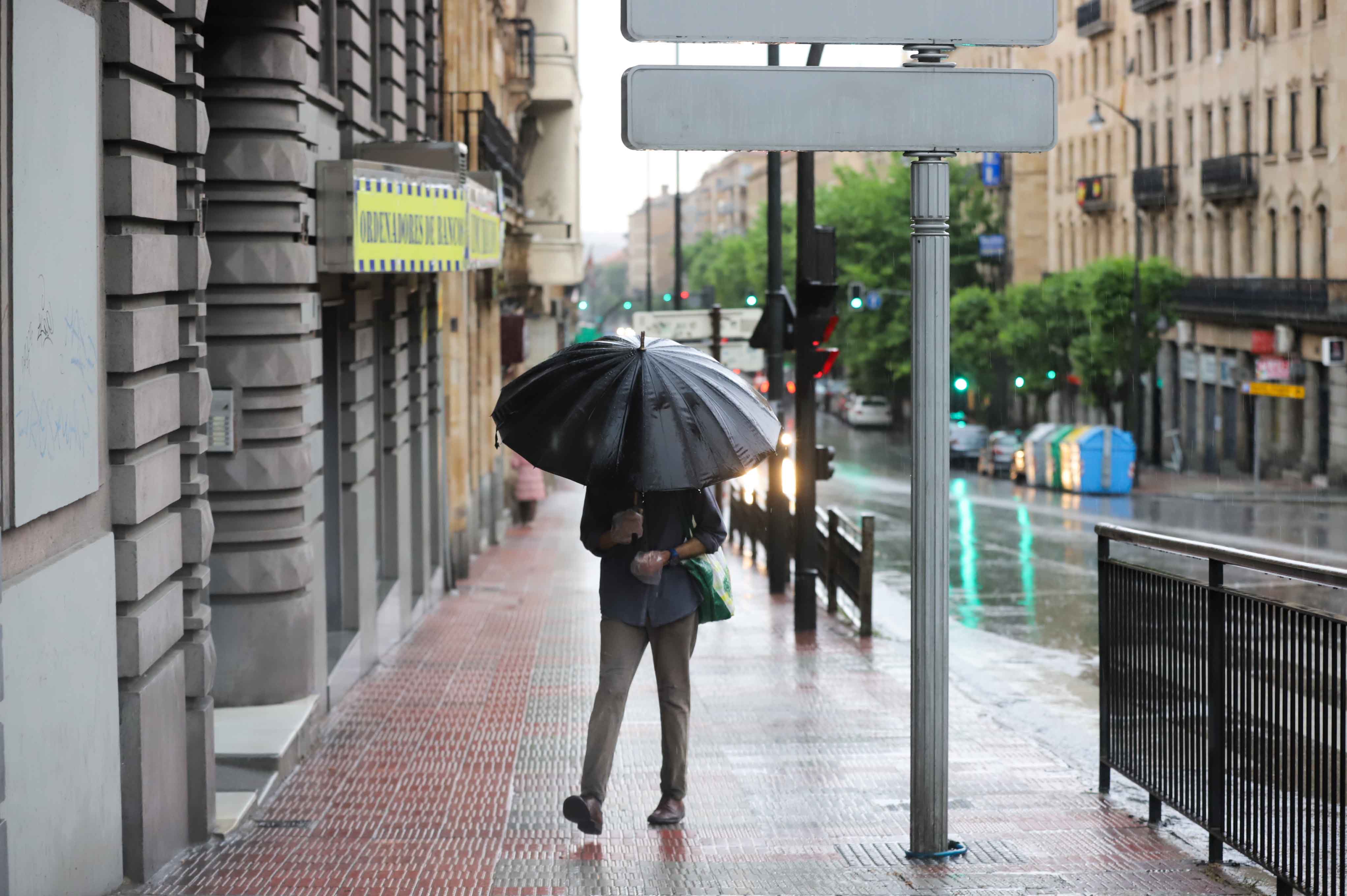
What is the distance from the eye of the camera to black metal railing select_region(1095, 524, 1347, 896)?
5.88 metres

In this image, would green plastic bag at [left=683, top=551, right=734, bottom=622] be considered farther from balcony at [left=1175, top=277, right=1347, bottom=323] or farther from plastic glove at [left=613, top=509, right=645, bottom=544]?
balcony at [left=1175, top=277, right=1347, bottom=323]

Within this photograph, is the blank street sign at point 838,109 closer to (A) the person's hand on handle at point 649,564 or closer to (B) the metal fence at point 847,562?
(A) the person's hand on handle at point 649,564

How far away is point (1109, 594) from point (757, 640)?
7041 millimetres

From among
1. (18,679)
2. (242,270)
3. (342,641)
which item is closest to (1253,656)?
(18,679)

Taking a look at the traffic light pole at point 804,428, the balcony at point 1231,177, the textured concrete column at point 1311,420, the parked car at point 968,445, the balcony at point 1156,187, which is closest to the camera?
the traffic light pole at point 804,428

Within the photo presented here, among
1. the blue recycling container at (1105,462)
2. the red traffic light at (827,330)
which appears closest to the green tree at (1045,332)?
the blue recycling container at (1105,462)

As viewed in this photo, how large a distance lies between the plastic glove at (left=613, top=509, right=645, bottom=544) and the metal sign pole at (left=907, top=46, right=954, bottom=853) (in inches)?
49.1

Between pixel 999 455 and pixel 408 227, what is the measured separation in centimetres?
4596

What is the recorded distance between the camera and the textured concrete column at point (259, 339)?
32.6ft

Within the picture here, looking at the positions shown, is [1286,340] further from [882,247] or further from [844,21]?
[844,21]

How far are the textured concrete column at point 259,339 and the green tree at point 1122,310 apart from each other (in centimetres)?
4842

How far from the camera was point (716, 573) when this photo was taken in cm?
758

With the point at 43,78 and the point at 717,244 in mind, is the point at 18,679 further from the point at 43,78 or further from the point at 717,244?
the point at 717,244

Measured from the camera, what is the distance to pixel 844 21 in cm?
616
